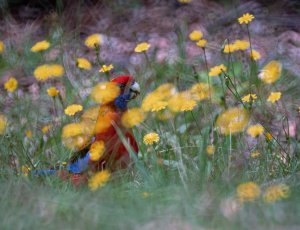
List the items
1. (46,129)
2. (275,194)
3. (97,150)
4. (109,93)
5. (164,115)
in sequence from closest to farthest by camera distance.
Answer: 1. (275,194)
2. (97,150)
3. (109,93)
4. (164,115)
5. (46,129)

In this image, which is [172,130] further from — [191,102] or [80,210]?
[80,210]

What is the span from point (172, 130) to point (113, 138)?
21.1 inches

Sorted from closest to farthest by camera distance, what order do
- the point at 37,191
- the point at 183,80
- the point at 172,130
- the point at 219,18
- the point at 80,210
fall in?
the point at 80,210, the point at 37,191, the point at 172,130, the point at 183,80, the point at 219,18

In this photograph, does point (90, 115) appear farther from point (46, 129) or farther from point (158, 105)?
Result: point (158, 105)

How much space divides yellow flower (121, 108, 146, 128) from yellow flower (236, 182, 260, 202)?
99 centimetres

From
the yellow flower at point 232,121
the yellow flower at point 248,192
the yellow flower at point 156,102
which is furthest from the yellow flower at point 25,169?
the yellow flower at point 248,192

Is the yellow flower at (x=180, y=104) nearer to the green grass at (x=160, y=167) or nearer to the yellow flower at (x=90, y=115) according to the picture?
the green grass at (x=160, y=167)

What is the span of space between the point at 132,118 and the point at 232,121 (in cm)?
53

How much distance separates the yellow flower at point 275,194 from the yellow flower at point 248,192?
3 cm

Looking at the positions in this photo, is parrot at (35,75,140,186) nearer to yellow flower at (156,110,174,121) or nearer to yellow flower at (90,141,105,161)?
yellow flower at (90,141,105,161)

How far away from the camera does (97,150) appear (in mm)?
3521

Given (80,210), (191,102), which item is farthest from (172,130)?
(80,210)

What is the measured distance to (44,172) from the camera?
3666 mm

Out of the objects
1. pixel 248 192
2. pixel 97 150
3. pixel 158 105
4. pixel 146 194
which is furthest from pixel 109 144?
pixel 248 192
